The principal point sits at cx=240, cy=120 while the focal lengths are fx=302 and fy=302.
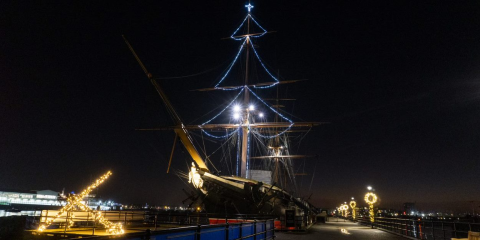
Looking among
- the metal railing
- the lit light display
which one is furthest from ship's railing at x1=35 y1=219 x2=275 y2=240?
the lit light display

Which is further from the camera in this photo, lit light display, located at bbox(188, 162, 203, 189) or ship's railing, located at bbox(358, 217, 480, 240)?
lit light display, located at bbox(188, 162, 203, 189)

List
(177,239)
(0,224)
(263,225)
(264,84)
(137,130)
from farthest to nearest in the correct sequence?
1. (264,84)
2. (137,130)
3. (0,224)
4. (263,225)
5. (177,239)

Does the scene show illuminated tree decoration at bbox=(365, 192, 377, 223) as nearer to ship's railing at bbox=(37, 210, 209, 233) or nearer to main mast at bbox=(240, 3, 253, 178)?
main mast at bbox=(240, 3, 253, 178)

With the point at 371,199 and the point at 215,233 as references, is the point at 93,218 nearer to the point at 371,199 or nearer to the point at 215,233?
the point at 215,233

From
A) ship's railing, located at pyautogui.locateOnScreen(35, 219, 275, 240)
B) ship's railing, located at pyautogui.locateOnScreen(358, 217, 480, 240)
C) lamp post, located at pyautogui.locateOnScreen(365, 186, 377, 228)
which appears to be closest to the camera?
ship's railing, located at pyautogui.locateOnScreen(35, 219, 275, 240)

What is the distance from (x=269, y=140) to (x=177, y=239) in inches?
2415

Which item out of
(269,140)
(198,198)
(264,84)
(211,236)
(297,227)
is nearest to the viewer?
(211,236)

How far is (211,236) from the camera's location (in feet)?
23.3

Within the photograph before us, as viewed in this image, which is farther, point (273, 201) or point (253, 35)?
point (253, 35)

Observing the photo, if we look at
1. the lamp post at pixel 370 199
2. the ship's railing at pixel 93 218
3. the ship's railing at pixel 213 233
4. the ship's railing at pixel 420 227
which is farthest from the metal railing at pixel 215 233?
the lamp post at pixel 370 199

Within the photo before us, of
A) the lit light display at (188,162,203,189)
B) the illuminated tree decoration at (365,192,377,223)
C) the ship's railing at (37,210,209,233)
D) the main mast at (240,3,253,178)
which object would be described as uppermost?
the main mast at (240,3,253,178)

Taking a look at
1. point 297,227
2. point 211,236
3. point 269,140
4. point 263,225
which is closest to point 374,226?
point 297,227

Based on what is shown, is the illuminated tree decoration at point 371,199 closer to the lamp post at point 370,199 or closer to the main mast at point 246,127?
the lamp post at point 370,199

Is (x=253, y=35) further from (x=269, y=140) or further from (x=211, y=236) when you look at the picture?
(x=211, y=236)
